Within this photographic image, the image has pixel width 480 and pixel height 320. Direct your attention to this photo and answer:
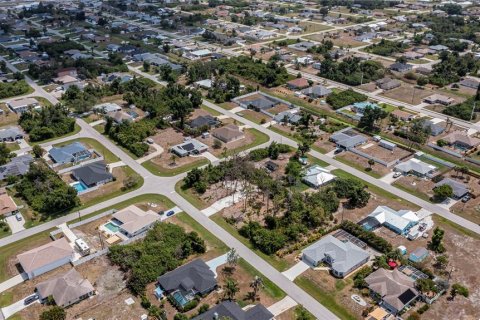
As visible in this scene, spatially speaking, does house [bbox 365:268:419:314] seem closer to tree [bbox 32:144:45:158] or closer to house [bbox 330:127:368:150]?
house [bbox 330:127:368:150]

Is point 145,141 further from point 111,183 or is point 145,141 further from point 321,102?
point 321,102

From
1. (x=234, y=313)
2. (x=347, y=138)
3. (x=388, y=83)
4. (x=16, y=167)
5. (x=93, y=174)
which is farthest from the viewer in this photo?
(x=388, y=83)

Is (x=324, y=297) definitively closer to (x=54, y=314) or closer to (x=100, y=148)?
(x=54, y=314)

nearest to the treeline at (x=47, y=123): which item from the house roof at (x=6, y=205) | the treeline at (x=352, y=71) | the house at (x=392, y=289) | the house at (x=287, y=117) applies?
the house roof at (x=6, y=205)

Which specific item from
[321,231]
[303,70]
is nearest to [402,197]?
[321,231]

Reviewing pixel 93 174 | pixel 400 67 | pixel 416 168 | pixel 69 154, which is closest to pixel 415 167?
pixel 416 168

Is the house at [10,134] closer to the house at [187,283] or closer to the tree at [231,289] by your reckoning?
the house at [187,283]

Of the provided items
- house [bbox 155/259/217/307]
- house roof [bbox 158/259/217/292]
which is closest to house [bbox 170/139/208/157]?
house roof [bbox 158/259/217/292]
